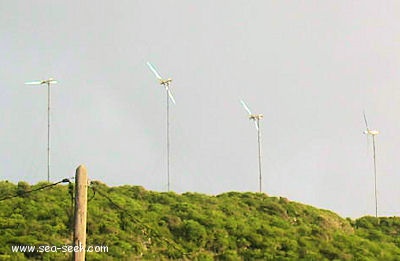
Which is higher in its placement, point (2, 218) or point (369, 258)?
point (2, 218)

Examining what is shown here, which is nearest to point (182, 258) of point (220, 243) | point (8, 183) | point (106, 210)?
point (220, 243)

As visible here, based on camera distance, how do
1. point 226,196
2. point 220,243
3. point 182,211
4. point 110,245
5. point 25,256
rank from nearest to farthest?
1. point 25,256
2. point 110,245
3. point 220,243
4. point 182,211
5. point 226,196

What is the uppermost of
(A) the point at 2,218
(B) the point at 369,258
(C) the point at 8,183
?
(C) the point at 8,183

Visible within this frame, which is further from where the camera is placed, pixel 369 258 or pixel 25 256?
pixel 369 258

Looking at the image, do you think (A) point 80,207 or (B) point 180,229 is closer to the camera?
(A) point 80,207

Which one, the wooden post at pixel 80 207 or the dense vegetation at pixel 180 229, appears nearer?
the wooden post at pixel 80 207

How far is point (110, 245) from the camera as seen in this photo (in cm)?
4753

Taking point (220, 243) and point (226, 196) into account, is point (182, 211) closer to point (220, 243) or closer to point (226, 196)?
point (220, 243)

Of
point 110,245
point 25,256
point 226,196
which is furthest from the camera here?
point 226,196

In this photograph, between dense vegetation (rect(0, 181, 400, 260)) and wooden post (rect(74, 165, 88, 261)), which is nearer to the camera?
wooden post (rect(74, 165, 88, 261))

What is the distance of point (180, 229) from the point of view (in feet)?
182

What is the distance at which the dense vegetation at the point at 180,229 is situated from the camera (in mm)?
48156

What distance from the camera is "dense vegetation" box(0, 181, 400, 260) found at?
48156mm

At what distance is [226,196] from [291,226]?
11.8 metres
